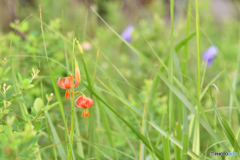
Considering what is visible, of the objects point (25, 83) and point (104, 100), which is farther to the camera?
point (104, 100)

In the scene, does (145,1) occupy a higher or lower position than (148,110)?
higher

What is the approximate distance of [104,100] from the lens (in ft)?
3.04

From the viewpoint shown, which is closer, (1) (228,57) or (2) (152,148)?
(2) (152,148)

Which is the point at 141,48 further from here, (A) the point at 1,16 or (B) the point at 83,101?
(A) the point at 1,16

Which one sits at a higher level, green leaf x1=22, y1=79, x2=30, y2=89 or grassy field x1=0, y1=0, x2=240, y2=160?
green leaf x1=22, y1=79, x2=30, y2=89

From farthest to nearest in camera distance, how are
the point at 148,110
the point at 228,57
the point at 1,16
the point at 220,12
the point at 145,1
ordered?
the point at 145,1
the point at 220,12
the point at 1,16
the point at 228,57
the point at 148,110

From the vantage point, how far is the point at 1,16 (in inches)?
153

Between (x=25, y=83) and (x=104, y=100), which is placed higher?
(x=25, y=83)

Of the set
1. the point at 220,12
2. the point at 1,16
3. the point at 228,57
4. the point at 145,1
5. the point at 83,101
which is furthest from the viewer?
the point at 145,1

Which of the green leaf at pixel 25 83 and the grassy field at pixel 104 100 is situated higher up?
the green leaf at pixel 25 83

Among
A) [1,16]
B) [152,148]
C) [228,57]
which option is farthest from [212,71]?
[1,16]

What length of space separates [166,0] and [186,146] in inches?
261

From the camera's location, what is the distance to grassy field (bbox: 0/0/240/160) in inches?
30.5

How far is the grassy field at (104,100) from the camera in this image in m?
0.77
